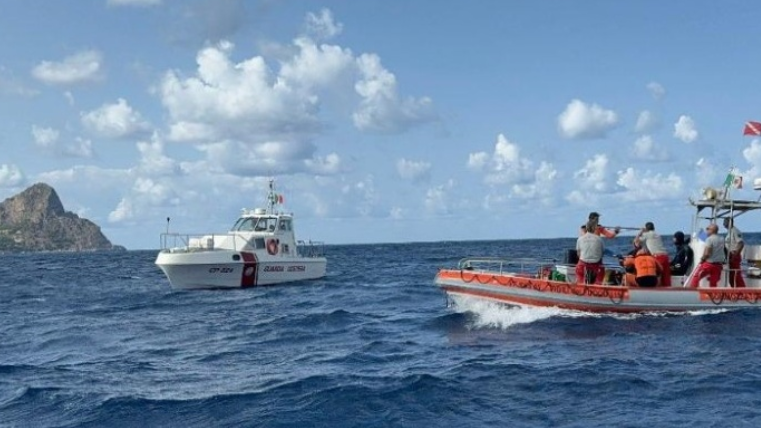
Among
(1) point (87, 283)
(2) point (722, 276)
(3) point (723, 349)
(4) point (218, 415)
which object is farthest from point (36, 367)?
(1) point (87, 283)

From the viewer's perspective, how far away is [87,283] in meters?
46.7

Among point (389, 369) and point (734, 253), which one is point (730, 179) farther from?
point (389, 369)

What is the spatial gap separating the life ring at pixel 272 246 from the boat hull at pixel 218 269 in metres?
0.37

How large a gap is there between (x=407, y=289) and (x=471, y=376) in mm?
20228

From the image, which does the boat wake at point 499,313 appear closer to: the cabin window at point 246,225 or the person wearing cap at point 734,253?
the person wearing cap at point 734,253

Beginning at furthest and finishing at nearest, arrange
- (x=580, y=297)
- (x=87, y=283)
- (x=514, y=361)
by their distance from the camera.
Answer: (x=87, y=283)
(x=580, y=297)
(x=514, y=361)

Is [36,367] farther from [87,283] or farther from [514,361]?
[87,283]

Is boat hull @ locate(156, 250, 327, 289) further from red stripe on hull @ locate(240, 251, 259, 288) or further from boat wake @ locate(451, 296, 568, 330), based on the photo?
boat wake @ locate(451, 296, 568, 330)

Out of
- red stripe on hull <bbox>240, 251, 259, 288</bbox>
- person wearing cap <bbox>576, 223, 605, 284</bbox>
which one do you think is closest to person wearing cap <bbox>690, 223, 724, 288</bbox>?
person wearing cap <bbox>576, 223, 605, 284</bbox>

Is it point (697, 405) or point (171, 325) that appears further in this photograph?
point (171, 325)

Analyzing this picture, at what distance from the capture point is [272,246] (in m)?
37.8

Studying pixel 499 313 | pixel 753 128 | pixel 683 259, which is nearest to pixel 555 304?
pixel 499 313

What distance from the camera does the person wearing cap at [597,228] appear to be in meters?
19.8

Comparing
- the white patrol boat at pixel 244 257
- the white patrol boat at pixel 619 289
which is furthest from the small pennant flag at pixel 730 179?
the white patrol boat at pixel 244 257
